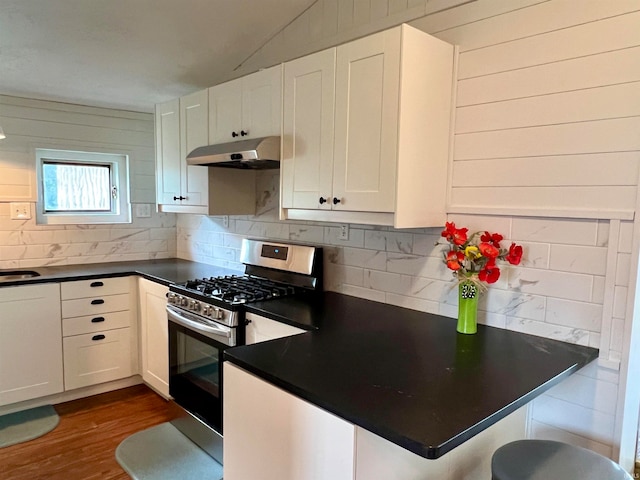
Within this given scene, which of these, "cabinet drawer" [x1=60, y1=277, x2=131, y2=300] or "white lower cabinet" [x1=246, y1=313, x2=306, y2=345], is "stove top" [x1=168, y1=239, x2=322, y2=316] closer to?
"white lower cabinet" [x1=246, y1=313, x2=306, y2=345]

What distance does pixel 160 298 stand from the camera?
3.11 metres

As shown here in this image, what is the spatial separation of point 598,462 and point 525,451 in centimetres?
20

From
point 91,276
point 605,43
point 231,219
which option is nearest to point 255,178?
point 231,219

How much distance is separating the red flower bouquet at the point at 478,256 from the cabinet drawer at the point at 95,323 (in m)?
2.56

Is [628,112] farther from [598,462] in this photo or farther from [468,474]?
[468,474]

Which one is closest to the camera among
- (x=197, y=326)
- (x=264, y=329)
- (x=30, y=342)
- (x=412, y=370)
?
(x=412, y=370)

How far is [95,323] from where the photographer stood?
328 cm

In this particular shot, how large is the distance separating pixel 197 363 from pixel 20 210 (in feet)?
6.28

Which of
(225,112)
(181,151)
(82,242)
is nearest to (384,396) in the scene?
(225,112)

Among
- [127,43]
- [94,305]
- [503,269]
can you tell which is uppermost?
[127,43]

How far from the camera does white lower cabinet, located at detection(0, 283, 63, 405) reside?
2.94 m

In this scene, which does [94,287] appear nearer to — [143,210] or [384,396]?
[143,210]

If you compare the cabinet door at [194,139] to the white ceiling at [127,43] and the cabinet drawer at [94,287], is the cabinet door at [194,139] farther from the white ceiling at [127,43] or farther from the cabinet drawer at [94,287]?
the cabinet drawer at [94,287]

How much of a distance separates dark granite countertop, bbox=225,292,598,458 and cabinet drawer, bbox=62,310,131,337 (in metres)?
1.80
